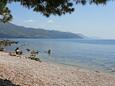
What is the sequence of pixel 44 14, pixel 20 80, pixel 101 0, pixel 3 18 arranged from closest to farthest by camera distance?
pixel 101 0
pixel 44 14
pixel 20 80
pixel 3 18

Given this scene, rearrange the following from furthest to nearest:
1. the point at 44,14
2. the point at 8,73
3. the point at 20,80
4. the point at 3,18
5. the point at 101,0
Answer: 1. the point at 3,18
2. the point at 8,73
3. the point at 20,80
4. the point at 44,14
5. the point at 101,0

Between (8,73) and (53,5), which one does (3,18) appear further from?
(53,5)

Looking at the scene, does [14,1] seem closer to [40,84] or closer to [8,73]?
[40,84]

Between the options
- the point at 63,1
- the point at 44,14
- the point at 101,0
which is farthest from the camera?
the point at 44,14

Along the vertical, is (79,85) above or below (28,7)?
below

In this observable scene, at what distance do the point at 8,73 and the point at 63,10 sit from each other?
689 centimetres

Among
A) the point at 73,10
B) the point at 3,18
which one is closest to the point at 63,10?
the point at 73,10

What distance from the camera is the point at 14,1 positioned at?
10.2m

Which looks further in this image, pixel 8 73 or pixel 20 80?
pixel 8 73

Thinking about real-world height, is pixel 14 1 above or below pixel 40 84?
above

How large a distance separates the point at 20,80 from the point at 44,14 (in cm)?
507

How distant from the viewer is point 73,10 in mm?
10219

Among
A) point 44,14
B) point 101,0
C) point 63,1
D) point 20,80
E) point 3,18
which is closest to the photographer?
point 101,0

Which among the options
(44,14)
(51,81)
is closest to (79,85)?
(51,81)
